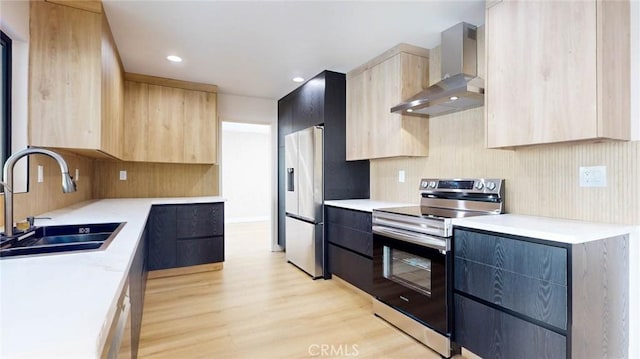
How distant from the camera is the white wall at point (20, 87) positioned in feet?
6.27

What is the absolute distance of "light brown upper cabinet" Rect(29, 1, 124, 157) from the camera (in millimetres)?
2025

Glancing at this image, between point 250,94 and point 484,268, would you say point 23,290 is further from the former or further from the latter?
point 250,94

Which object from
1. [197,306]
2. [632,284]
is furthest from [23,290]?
[632,284]

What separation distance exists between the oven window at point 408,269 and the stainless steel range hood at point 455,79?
1144mm

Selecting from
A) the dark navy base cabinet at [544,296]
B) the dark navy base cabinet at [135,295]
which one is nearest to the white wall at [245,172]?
the dark navy base cabinet at [135,295]

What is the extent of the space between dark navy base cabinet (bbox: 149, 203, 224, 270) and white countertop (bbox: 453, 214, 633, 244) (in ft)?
8.97

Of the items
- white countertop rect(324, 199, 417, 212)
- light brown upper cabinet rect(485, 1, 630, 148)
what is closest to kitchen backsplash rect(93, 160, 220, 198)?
white countertop rect(324, 199, 417, 212)

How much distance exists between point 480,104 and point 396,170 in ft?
3.65

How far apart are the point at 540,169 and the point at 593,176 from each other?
0.29m

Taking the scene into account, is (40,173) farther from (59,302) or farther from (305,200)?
(305,200)

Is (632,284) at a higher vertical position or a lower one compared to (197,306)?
higher

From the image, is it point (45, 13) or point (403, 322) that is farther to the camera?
point (403, 322)

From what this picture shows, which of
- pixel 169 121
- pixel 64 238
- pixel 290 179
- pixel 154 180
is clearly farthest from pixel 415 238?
pixel 154 180

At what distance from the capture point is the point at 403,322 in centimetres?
228
